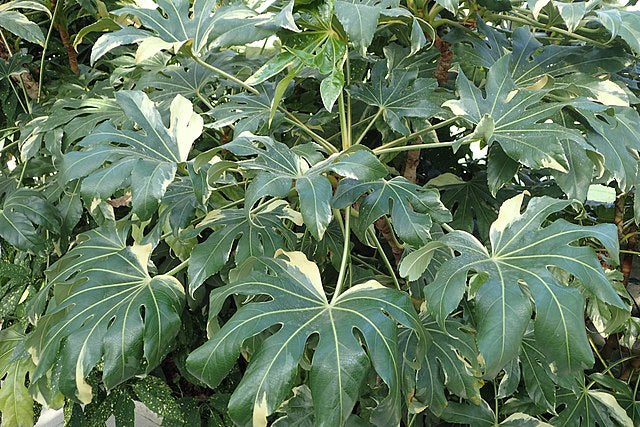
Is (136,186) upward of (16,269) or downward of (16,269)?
upward

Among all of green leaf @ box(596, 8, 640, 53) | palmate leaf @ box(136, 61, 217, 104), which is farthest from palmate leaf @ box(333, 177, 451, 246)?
palmate leaf @ box(136, 61, 217, 104)

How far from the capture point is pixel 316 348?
0.61 m

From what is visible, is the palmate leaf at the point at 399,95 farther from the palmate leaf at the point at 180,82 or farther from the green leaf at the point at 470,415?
the green leaf at the point at 470,415

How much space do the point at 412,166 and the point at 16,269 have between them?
80 cm

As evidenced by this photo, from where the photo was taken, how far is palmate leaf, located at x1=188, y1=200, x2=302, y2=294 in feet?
2.55

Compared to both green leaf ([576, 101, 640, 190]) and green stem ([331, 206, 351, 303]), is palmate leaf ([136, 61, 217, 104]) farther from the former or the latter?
green leaf ([576, 101, 640, 190])

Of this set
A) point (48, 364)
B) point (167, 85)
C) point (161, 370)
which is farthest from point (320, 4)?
point (161, 370)

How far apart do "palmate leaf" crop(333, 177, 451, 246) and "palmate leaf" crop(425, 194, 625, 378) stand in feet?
0.11

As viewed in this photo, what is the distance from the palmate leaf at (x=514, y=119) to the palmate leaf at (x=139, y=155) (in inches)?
13.9

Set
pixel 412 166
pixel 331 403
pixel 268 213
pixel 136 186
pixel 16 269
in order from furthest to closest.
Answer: pixel 16 269 → pixel 412 166 → pixel 268 213 → pixel 136 186 → pixel 331 403

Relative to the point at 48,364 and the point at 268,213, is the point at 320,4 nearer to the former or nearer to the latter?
the point at 268,213

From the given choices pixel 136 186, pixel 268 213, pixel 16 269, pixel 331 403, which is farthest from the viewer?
pixel 16 269

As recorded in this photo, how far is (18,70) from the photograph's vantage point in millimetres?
1312

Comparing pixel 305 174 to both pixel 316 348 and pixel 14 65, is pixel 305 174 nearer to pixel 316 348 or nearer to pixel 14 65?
pixel 316 348
